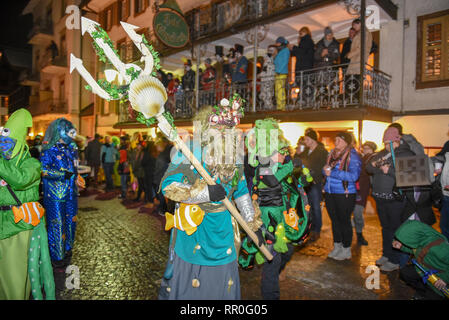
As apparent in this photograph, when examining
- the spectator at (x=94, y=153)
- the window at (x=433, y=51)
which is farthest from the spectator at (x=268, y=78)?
the spectator at (x=94, y=153)

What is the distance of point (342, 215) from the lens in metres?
4.85

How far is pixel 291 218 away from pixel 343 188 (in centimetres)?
186

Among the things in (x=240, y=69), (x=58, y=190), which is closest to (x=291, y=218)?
(x=58, y=190)

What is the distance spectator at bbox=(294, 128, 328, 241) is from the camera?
5.93 meters

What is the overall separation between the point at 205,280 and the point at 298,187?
1738 mm

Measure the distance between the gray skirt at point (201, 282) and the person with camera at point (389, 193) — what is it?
3.08m

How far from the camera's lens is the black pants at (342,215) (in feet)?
15.8

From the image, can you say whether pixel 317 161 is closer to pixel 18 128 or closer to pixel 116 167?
pixel 18 128

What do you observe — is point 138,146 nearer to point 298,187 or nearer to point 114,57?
point 298,187

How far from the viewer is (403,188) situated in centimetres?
420

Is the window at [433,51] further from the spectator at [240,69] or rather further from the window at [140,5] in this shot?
the window at [140,5]

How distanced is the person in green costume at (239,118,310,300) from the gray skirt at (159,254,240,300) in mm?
758

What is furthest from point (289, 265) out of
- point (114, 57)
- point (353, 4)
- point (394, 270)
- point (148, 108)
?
point (353, 4)

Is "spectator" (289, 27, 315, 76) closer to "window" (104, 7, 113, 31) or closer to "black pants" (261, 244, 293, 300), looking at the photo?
"black pants" (261, 244, 293, 300)
